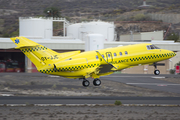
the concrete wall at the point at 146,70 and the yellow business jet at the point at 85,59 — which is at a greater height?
the yellow business jet at the point at 85,59

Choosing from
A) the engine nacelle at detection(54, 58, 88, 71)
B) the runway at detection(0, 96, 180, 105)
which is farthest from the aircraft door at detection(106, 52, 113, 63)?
the runway at detection(0, 96, 180, 105)

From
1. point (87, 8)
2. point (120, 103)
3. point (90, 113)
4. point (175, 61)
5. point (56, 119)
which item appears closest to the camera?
point (56, 119)

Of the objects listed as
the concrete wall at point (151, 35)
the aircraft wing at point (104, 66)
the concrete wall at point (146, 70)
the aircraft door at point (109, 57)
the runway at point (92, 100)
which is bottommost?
the runway at point (92, 100)

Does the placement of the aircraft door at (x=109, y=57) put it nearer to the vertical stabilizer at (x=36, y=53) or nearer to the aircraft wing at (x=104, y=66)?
the aircraft wing at (x=104, y=66)

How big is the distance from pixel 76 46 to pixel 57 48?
452cm

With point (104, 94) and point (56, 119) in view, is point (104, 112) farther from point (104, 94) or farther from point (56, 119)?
point (104, 94)

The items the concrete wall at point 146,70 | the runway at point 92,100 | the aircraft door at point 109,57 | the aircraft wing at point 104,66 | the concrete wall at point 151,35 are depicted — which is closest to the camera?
the aircraft wing at point 104,66

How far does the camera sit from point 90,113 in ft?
105

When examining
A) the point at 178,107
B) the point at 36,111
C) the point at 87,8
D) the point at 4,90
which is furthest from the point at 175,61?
the point at 87,8

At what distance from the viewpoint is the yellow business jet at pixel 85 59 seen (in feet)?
112

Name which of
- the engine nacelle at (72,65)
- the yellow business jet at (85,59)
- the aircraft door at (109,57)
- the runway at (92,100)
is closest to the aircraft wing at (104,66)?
the yellow business jet at (85,59)

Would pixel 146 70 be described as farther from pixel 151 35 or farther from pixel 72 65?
pixel 72 65

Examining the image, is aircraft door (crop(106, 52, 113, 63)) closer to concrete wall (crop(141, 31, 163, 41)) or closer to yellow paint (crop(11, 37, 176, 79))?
yellow paint (crop(11, 37, 176, 79))

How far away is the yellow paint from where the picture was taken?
3422cm
